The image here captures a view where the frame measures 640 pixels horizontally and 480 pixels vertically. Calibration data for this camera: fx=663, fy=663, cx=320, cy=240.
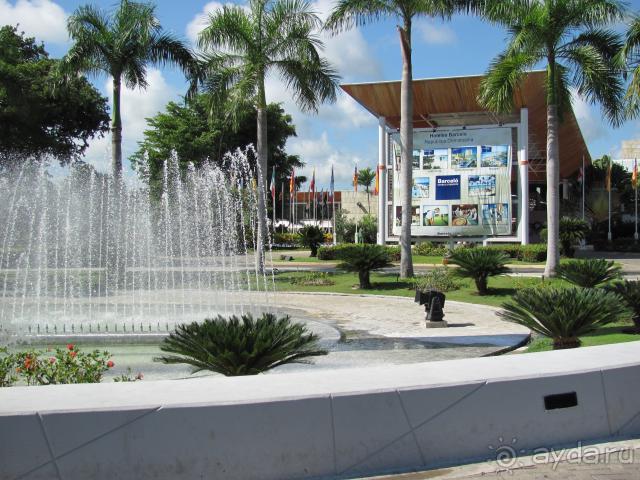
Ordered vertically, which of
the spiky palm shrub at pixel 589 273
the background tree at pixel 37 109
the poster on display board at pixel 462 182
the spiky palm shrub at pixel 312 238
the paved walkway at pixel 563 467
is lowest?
the paved walkway at pixel 563 467

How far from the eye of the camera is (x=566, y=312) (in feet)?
28.4

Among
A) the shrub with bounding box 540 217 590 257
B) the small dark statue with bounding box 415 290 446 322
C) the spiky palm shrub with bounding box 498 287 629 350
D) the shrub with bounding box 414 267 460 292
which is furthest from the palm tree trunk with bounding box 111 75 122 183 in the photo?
the shrub with bounding box 540 217 590 257

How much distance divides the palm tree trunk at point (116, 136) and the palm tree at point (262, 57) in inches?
120

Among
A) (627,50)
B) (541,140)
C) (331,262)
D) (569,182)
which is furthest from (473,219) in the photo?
(569,182)

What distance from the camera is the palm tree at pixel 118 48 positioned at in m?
22.1

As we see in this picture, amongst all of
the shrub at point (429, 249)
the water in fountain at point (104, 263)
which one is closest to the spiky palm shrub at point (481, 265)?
the water in fountain at point (104, 263)

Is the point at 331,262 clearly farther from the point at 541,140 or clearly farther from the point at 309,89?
the point at 541,140

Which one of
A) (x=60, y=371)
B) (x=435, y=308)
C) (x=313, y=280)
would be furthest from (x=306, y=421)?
(x=313, y=280)

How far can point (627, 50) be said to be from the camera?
17812mm

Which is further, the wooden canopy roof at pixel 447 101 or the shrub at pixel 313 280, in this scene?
the wooden canopy roof at pixel 447 101

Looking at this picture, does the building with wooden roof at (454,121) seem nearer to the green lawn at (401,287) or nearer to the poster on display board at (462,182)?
the poster on display board at (462,182)

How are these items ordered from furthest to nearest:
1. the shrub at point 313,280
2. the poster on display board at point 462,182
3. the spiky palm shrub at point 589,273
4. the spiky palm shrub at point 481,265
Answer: the poster on display board at point 462,182 < the shrub at point 313,280 < the spiky palm shrub at point 481,265 < the spiky palm shrub at point 589,273

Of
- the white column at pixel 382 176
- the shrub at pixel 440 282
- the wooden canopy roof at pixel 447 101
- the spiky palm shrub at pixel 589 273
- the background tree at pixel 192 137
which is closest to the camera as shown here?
the spiky palm shrub at pixel 589 273

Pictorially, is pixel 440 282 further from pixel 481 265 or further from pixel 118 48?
pixel 118 48
